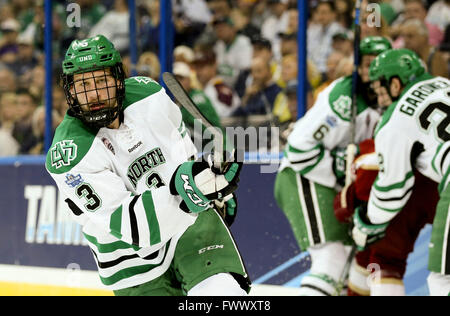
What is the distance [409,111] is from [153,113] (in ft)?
3.81

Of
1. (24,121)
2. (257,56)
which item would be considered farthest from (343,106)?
(24,121)

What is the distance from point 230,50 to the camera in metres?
5.49

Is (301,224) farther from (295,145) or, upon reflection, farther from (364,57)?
(364,57)

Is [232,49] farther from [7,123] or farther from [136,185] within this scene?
[136,185]

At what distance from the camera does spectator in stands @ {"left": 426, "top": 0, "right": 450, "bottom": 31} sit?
14.4 feet

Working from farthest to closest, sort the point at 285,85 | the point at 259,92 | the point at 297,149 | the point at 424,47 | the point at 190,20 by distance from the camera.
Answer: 1. the point at 190,20
2. the point at 259,92
3. the point at 285,85
4. the point at 424,47
5. the point at 297,149

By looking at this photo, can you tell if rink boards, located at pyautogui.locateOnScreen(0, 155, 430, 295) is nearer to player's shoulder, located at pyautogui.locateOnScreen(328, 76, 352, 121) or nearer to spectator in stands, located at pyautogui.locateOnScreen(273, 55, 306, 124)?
spectator in stands, located at pyautogui.locateOnScreen(273, 55, 306, 124)

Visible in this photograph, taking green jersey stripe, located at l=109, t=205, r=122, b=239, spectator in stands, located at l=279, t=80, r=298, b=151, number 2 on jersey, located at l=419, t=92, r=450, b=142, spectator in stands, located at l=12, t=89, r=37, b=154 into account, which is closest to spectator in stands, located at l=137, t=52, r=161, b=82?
spectator in stands, located at l=279, t=80, r=298, b=151

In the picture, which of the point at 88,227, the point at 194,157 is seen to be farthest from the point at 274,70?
the point at 88,227

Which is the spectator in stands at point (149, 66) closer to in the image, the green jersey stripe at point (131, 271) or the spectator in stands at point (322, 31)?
the spectator in stands at point (322, 31)

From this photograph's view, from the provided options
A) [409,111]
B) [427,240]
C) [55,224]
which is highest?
[409,111]

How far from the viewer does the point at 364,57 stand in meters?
3.96

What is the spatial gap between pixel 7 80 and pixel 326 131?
10.4 ft

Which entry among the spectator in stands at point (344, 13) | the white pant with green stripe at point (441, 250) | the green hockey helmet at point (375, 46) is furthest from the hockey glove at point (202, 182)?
the spectator in stands at point (344, 13)
